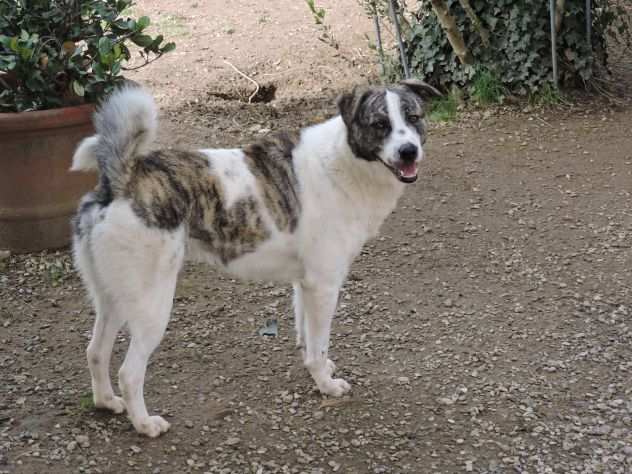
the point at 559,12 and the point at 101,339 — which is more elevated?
the point at 559,12

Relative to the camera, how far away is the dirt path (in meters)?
3.27

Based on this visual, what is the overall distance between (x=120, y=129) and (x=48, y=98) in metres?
1.86

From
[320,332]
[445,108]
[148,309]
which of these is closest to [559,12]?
[445,108]

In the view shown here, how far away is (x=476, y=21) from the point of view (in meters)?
6.63

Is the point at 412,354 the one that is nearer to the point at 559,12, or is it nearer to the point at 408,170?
the point at 408,170

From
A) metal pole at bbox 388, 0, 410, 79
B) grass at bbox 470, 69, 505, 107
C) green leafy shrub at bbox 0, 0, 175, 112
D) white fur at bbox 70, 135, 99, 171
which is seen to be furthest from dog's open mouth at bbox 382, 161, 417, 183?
metal pole at bbox 388, 0, 410, 79

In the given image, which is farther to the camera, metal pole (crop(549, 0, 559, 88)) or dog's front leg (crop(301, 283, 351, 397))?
metal pole (crop(549, 0, 559, 88))

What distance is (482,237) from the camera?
199 inches

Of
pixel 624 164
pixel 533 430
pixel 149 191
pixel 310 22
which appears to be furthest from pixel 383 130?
pixel 310 22

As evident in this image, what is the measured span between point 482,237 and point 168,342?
204cm

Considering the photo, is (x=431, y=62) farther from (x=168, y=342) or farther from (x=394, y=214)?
(x=168, y=342)

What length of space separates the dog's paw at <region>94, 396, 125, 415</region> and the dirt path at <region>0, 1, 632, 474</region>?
3 centimetres

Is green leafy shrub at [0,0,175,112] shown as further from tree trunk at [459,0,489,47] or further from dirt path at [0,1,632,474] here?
tree trunk at [459,0,489,47]

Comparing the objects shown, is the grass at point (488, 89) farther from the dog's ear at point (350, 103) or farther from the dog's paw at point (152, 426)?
the dog's paw at point (152, 426)
